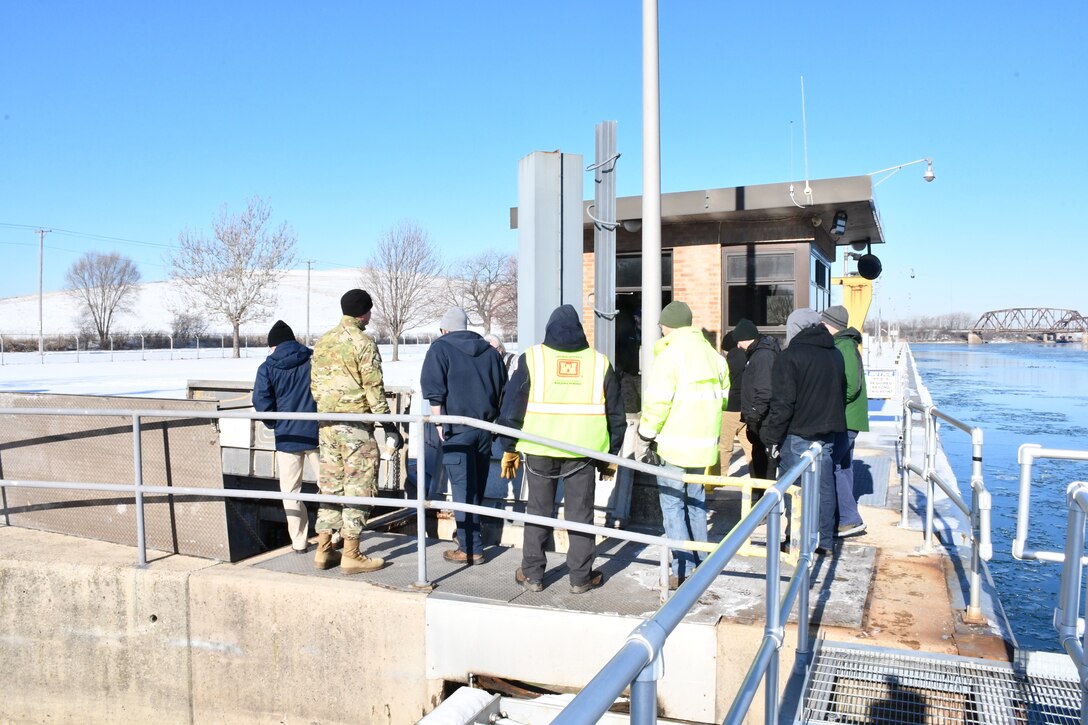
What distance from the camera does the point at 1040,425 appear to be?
1942 centimetres

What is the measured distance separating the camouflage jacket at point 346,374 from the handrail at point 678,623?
9.78 ft

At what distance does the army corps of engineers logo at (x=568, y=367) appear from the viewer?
5023mm

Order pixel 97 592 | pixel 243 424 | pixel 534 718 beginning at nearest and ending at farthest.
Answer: pixel 534 718 → pixel 97 592 → pixel 243 424

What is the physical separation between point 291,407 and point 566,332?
92.6 inches

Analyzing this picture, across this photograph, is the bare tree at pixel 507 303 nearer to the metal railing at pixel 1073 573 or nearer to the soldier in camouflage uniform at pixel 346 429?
the soldier in camouflage uniform at pixel 346 429

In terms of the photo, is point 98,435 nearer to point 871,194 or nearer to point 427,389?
point 427,389

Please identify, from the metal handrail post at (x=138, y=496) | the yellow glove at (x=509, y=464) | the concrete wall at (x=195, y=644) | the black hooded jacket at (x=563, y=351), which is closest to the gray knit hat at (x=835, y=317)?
the black hooded jacket at (x=563, y=351)

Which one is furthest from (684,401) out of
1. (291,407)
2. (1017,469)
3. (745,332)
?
(1017,469)

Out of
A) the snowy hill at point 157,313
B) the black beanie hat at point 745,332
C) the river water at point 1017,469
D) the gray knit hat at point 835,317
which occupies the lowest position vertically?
the river water at point 1017,469

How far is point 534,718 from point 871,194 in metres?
7.35

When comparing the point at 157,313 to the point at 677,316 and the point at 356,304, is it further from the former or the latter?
the point at 677,316

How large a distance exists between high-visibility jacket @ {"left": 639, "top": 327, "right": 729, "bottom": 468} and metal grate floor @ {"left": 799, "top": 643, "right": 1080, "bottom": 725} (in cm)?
154

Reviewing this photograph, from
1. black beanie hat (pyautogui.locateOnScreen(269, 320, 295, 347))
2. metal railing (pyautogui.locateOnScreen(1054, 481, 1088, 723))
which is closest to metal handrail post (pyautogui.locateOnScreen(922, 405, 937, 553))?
metal railing (pyautogui.locateOnScreen(1054, 481, 1088, 723))

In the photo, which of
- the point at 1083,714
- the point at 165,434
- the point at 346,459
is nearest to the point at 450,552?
the point at 346,459
